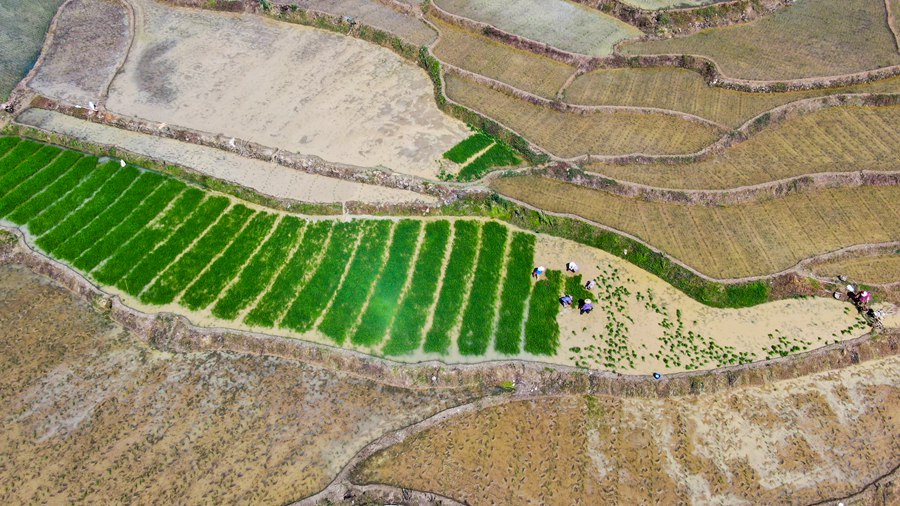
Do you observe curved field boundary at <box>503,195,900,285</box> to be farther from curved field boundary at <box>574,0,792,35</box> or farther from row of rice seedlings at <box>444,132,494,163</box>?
curved field boundary at <box>574,0,792,35</box>

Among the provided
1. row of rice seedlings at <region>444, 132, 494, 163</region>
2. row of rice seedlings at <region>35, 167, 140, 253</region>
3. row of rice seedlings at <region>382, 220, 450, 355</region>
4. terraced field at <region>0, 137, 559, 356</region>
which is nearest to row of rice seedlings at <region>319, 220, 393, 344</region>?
terraced field at <region>0, 137, 559, 356</region>

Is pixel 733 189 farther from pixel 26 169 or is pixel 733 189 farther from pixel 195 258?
pixel 26 169

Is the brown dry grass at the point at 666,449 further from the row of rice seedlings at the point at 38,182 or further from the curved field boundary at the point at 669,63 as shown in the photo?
the row of rice seedlings at the point at 38,182

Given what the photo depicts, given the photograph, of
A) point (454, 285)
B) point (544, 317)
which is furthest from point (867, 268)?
point (454, 285)

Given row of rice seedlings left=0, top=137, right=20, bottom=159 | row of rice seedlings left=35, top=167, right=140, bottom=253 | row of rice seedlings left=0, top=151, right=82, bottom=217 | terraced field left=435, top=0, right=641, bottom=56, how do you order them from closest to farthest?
row of rice seedlings left=35, top=167, right=140, bottom=253 < row of rice seedlings left=0, top=151, right=82, bottom=217 < row of rice seedlings left=0, top=137, right=20, bottom=159 < terraced field left=435, top=0, right=641, bottom=56

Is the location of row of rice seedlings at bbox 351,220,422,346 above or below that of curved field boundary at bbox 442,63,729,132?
below

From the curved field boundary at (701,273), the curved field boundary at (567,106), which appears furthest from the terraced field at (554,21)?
the curved field boundary at (701,273)

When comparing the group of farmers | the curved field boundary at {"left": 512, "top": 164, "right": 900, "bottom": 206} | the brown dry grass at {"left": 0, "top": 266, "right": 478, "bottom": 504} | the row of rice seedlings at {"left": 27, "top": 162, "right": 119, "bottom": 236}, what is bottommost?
the brown dry grass at {"left": 0, "top": 266, "right": 478, "bottom": 504}
